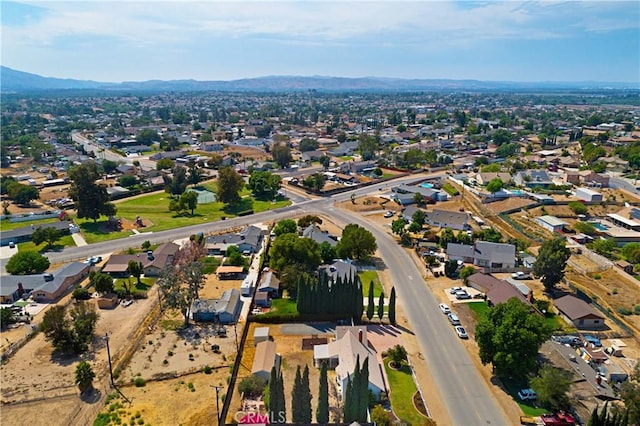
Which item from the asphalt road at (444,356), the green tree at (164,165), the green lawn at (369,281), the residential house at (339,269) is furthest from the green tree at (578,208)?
the green tree at (164,165)

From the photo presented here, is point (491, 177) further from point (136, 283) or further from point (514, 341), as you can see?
point (136, 283)

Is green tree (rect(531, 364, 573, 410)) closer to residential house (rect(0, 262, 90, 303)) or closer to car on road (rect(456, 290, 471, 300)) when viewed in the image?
car on road (rect(456, 290, 471, 300))

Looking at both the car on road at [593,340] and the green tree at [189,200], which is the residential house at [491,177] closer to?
the car on road at [593,340]

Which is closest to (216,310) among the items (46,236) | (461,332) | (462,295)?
(461,332)

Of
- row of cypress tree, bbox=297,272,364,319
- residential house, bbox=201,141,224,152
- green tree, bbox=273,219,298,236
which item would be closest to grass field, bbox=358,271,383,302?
row of cypress tree, bbox=297,272,364,319

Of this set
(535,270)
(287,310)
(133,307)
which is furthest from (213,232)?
(535,270)

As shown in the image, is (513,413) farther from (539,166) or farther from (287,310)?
(539,166)
